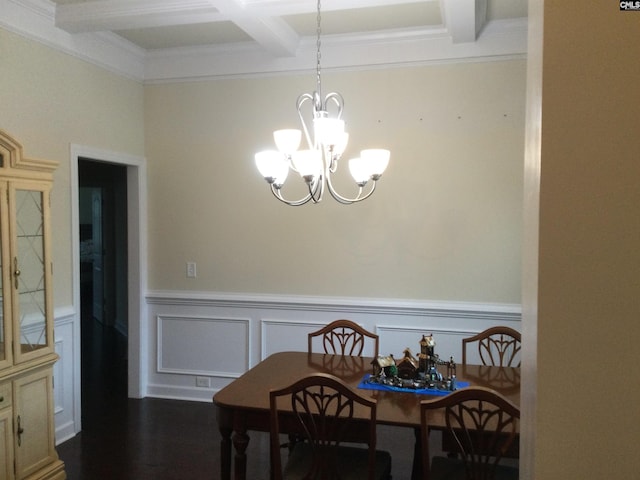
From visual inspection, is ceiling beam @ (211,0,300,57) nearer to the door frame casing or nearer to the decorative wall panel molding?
the door frame casing

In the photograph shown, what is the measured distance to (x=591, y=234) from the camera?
56cm

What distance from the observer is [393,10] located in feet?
10.8

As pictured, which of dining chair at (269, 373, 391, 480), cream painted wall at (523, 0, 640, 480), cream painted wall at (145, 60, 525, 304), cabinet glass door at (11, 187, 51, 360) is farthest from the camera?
cream painted wall at (145, 60, 525, 304)

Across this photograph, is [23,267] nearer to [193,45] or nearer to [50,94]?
[50,94]

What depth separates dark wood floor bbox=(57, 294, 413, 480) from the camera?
304cm

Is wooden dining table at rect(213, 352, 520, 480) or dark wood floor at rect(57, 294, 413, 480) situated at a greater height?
wooden dining table at rect(213, 352, 520, 480)

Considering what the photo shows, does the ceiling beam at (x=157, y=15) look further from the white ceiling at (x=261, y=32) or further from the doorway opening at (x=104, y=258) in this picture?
the doorway opening at (x=104, y=258)

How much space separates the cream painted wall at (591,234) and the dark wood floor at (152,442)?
8.60 feet

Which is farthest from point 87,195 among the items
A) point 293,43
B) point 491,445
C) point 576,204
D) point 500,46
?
point 576,204

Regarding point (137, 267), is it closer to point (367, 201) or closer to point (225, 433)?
point (367, 201)

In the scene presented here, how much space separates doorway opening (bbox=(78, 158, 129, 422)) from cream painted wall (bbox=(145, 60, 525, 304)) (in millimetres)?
1877

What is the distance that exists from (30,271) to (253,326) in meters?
1.75

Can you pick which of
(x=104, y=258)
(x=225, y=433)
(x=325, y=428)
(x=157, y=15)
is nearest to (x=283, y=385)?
(x=225, y=433)

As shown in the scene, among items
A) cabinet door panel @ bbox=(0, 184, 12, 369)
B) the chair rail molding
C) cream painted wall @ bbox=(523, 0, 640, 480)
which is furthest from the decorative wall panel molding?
cream painted wall @ bbox=(523, 0, 640, 480)
